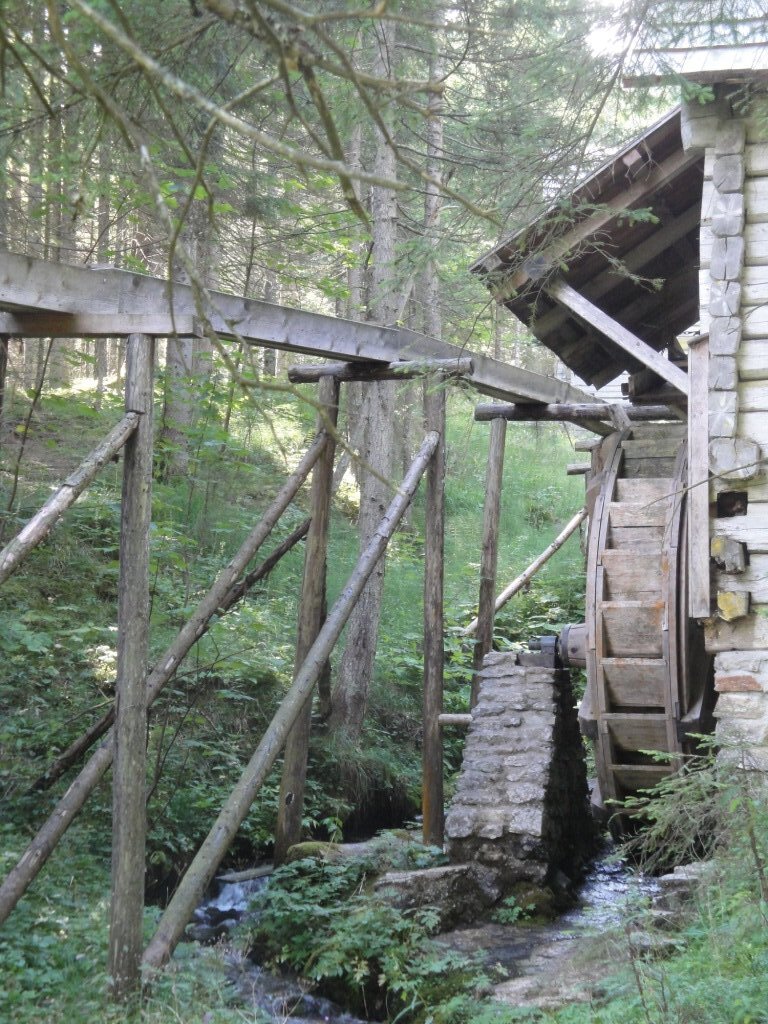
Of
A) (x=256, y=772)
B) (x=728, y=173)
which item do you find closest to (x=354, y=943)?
(x=256, y=772)

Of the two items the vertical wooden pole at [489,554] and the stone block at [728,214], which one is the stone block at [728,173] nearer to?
the stone block at [728,214]

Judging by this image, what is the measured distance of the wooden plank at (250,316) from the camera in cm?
454

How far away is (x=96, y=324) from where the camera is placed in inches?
188

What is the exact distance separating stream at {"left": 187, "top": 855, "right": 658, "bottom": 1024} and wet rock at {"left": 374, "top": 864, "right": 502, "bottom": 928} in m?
0.14

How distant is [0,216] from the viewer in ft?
26.9

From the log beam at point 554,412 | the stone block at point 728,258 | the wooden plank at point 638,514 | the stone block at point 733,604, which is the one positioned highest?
the stone block at point 728,258

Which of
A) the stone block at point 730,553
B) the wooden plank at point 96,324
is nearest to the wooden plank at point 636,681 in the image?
the stone block at point 730,553

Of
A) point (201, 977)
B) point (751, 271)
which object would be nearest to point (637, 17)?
point (751, 271)

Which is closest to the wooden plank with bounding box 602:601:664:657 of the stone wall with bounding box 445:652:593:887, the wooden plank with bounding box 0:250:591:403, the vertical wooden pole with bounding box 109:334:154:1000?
the stone wall with bounding box 445:652:593:887

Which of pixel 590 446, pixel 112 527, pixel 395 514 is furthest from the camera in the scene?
pixel 112 527

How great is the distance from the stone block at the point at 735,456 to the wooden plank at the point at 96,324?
3.43m

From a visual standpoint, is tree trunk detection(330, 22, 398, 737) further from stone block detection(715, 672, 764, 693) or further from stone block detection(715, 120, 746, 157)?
stone block detection(715, 672, 764, 693)

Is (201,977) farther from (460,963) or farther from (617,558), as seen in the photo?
(617,558)

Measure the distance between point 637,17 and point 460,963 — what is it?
4.95m
